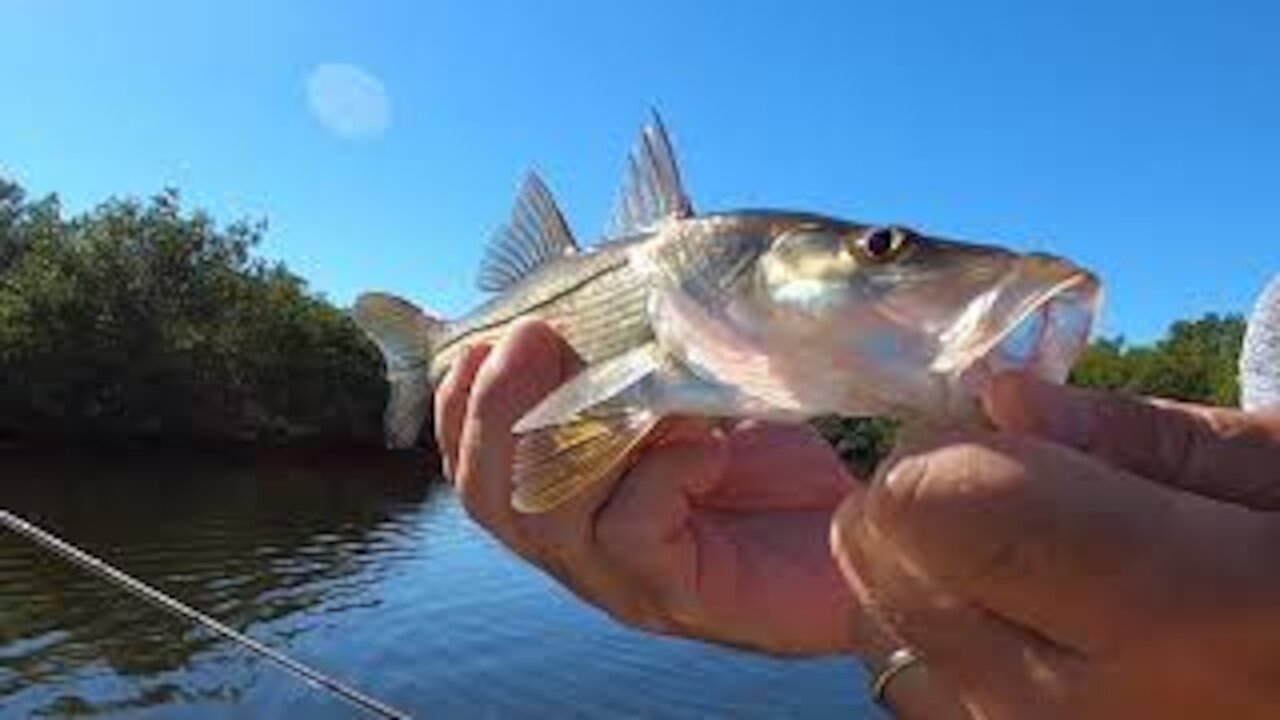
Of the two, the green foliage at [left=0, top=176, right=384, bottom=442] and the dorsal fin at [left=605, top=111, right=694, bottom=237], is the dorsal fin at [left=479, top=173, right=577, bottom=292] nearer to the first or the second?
the dorsal fin at [left=605, top=111, right=694, bottom=237]

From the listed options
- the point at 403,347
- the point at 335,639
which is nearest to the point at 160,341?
the point at 335,639

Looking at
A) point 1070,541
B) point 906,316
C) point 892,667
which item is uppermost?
point 906,316

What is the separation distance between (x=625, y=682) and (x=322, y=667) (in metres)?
3.61

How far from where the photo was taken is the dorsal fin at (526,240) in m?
3.23

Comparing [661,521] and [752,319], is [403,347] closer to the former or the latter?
[661,521]

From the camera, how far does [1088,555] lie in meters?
1.23

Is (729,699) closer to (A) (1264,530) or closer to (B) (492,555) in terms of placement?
(B) (492,555)

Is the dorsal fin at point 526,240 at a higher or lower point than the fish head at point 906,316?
higher

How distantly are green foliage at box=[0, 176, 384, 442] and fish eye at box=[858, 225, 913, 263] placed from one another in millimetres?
66016

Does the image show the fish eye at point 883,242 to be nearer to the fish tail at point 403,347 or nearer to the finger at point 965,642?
the finger at point 965,642

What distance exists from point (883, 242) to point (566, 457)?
69 cm

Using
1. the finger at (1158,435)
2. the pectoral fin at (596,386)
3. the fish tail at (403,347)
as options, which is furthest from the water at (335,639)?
the finger at (1158,435)

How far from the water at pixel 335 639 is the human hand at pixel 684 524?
11.6 meters

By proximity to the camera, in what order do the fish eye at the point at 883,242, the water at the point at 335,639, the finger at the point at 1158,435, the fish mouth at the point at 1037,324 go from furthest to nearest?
the water at the point at 335,639 < the fish eye at the point at 883,242 < the fish mouth at the point at 1037,324 < the finger at the point at 1158,435
